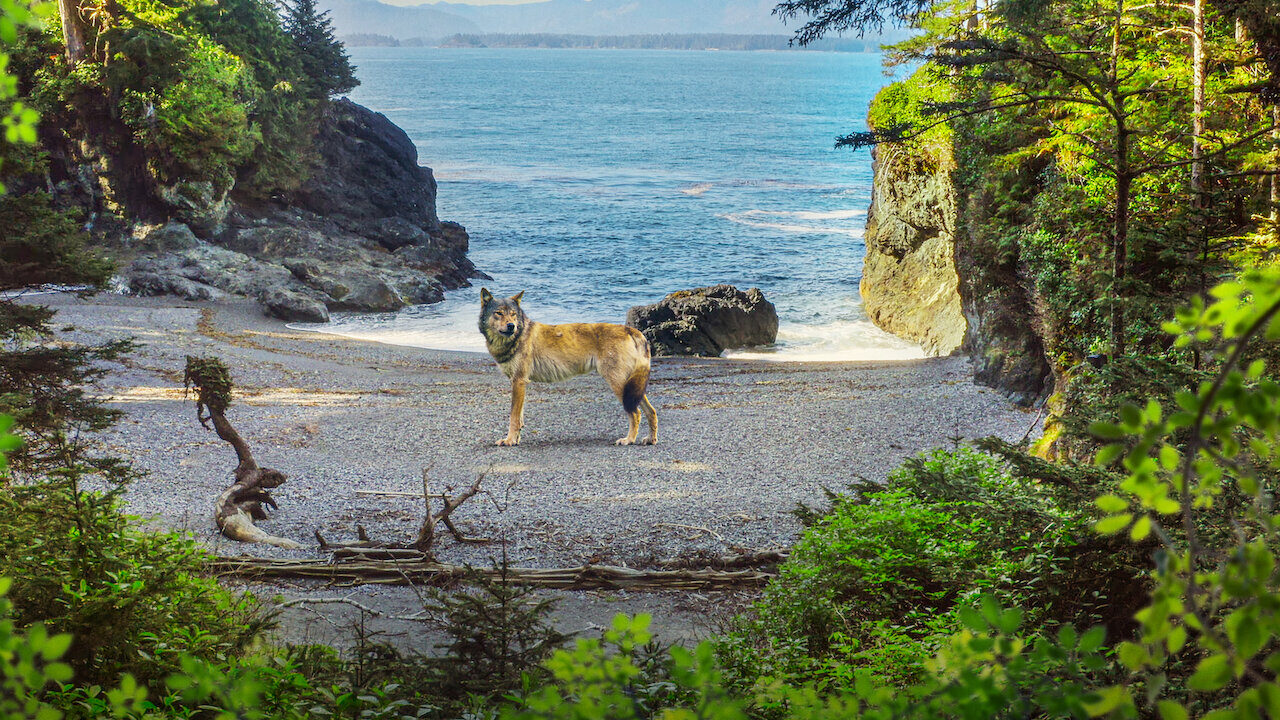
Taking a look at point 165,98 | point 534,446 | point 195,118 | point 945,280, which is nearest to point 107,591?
point 534,446

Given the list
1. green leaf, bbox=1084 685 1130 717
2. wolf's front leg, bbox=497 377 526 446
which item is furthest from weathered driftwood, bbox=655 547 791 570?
green leaf, bbox=1084 685 1130 717

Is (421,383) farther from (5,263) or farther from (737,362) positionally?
(5,263)

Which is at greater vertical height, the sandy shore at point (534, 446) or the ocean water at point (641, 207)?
the ocean water at point (641, 207)

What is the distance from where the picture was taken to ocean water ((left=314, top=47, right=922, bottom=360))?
27406mm

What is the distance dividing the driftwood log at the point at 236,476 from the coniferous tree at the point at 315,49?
96.2 feet

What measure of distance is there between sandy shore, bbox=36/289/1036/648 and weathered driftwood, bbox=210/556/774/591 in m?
0.18

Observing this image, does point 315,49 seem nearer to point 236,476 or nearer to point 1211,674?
point 236,476

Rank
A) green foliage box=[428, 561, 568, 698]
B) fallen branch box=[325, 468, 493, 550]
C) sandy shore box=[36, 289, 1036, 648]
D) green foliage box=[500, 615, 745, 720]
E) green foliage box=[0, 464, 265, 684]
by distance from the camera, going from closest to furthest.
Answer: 1. green foliage box=[500, 615, 745, 720]
2. green foliage box=[0, 464, 265, 684]
3. green foliage box=[428, 561, 568, 698]
4. fallen branch box=[325, 468, 493, 550]
5. sandy shore box=[36, 289, 1036, 648]

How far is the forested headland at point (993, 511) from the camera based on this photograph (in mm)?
1437

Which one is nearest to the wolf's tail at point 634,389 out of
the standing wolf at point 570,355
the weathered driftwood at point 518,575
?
the standing wolf at point 570,355

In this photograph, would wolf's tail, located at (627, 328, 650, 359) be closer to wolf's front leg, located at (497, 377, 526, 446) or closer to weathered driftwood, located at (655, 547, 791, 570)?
wolf's front leg, located at (497, 377, 526, 446)

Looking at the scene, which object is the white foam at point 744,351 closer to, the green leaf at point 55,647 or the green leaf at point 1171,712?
the green leaf at point 1171,712

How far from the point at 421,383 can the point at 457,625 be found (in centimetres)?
1362

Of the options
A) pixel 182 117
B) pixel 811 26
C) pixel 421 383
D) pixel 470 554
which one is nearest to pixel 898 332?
pixel 421 383
